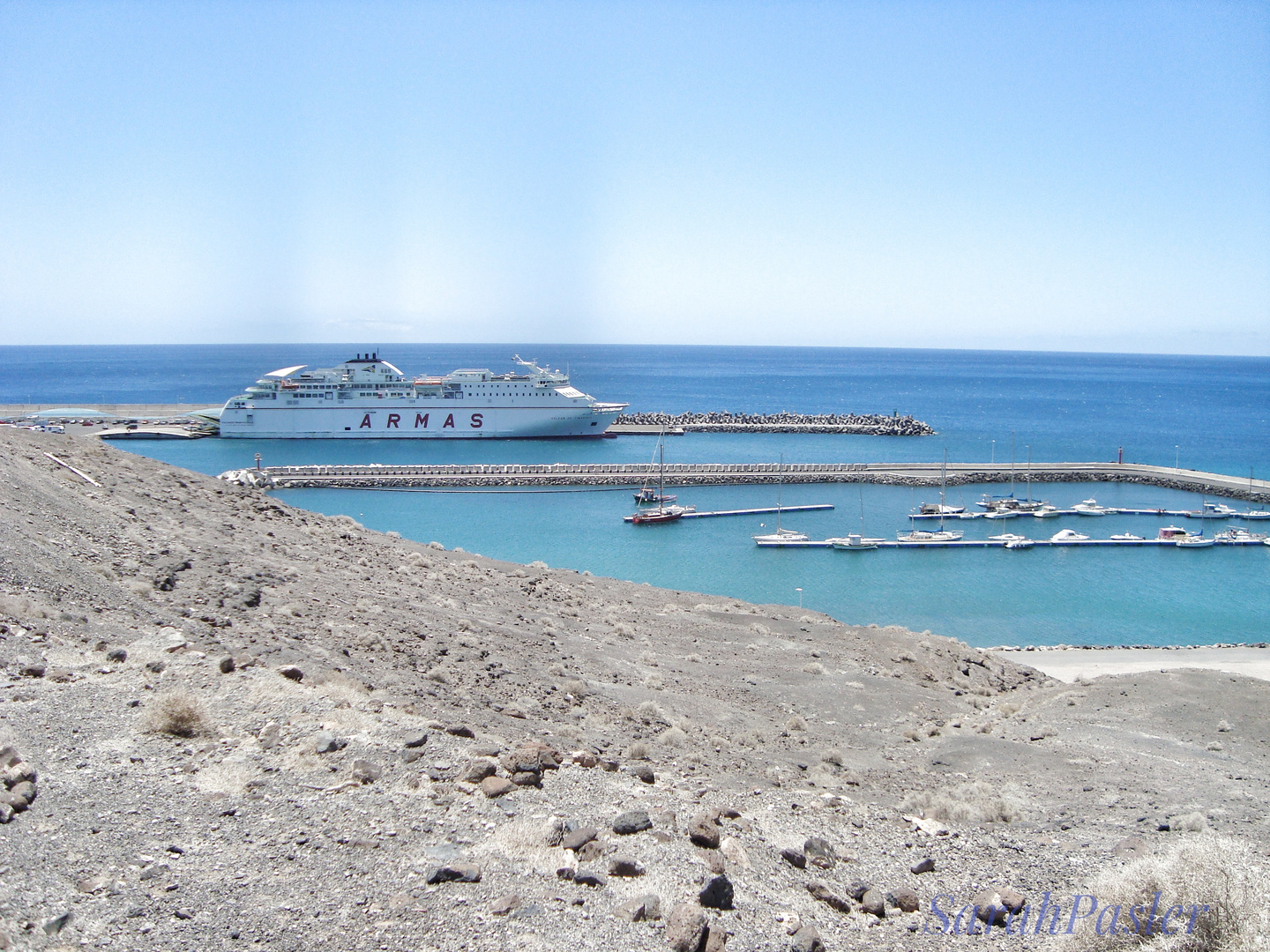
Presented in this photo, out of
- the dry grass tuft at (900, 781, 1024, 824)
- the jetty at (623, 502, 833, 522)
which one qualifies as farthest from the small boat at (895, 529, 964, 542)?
the dry grass tuft at (900, 781, 1024, 824)

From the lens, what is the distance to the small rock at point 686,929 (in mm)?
3979

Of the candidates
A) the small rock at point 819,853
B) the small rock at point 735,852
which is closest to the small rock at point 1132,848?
the small rock at point 819,853

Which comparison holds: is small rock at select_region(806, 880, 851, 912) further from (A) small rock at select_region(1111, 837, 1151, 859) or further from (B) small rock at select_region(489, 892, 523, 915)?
(A) small rock at select_region(1111, 837, 1151, 859)

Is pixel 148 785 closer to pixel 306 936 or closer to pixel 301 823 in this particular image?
pixel 301 823

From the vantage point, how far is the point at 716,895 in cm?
443

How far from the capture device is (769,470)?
43.4 m

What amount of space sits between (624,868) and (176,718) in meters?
3.43

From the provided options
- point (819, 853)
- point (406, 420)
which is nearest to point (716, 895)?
point (819, 853)

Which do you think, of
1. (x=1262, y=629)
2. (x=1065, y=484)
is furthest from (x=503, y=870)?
(x=1065, y=484)

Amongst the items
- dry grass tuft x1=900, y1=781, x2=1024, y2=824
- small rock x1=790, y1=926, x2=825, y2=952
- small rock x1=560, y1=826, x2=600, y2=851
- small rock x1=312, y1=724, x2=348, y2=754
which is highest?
small rock x1=312, y1=724, x2=348, y2=754

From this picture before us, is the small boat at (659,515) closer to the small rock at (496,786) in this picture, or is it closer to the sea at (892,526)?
the sea at (892,526)

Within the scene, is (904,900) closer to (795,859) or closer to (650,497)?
(795,859)

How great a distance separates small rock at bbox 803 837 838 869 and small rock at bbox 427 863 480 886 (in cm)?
223

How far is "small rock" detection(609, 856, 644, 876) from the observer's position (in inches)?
181
